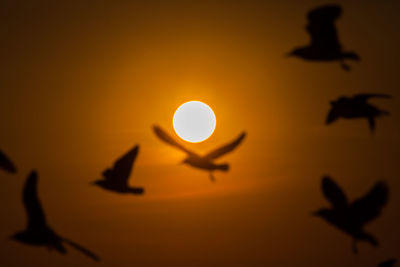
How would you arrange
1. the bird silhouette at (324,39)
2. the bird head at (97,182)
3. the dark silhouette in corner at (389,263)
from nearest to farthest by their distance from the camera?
the bird silhouette at (324,39) → the dark silhouette in corner at (389,263) → the bird head at (97,182)

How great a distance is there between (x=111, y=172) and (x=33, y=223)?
987 millimetres

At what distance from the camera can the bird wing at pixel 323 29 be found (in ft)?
17.5

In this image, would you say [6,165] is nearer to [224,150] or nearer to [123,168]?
[123,168]

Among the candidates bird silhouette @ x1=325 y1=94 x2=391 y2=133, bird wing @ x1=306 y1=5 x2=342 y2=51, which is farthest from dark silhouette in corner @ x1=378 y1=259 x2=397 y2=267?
bird wing @ x1=306 y1=5 x2=342 y2=51

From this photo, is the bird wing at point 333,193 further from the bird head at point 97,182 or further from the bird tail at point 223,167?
the bird head at point 97,182

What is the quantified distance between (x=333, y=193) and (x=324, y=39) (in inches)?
62.5

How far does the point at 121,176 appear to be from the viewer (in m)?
5.82

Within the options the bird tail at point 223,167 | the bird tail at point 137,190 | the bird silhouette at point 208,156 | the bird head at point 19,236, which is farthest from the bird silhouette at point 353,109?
the bird head at point 19,236

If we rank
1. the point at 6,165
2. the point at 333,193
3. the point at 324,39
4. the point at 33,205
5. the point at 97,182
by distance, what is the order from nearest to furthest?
the point at 6,165
the point at 333,193
the point at 324,39
the point at 33,205
the point at 97,182

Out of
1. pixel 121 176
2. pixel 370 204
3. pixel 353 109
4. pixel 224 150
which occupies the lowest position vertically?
pixel 121 176

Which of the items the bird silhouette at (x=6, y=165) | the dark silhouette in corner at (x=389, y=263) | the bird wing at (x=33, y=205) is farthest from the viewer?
the dark silhouette in corner at (x=389, y=263)

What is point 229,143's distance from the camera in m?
5.73

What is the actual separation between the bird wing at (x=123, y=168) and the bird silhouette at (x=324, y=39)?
2.02 meters

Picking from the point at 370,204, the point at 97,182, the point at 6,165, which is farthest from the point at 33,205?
the point at 370,204
